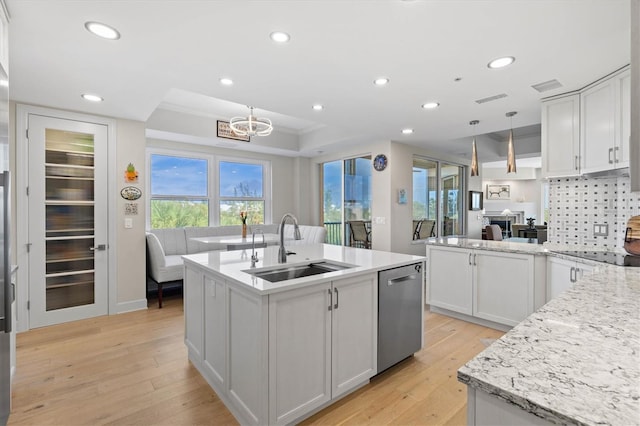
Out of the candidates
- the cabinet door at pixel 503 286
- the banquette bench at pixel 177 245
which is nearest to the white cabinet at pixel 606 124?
the cabinet door at pixel 503 286

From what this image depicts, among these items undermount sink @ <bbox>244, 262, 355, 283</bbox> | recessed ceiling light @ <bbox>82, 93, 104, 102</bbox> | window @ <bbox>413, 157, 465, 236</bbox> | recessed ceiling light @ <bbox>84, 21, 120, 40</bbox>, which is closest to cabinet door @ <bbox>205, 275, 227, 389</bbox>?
undermount sink @ <bbox>244, 262, 355, 283</bbox>

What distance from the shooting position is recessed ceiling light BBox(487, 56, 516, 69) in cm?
236

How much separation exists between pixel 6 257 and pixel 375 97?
121 inches

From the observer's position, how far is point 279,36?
6.74ft

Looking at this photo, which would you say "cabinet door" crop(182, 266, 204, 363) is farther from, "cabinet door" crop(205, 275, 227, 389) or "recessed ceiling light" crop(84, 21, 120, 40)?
"recessed ceiling light" crop(84, 21, 120, 40)

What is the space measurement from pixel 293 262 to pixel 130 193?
8.99 feet

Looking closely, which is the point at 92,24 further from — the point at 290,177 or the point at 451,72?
the point at 290,177

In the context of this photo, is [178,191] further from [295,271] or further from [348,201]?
[295,271]

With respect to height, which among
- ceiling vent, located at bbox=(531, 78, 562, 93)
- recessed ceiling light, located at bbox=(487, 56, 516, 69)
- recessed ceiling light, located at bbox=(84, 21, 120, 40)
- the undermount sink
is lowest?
the undermount sink

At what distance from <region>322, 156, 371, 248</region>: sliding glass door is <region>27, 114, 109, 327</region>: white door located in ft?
13.5

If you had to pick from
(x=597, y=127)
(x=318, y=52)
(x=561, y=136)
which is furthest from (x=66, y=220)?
(x=597, y=127)

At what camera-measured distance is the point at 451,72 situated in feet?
8.57

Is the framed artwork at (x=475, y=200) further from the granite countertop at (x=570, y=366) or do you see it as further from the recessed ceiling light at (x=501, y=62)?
the granite countertop at (x=570, y=366)

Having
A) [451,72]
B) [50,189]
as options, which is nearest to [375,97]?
[451,72]
